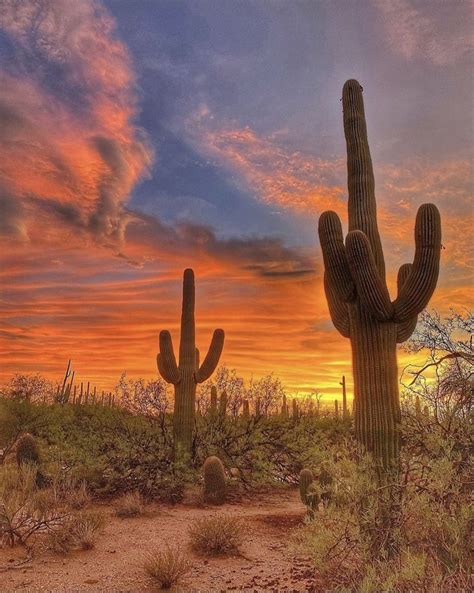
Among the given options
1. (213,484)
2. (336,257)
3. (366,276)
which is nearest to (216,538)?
(213,484)

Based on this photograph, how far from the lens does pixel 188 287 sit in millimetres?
15609

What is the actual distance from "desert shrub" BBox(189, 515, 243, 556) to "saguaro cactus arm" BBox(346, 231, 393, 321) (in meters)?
3.98

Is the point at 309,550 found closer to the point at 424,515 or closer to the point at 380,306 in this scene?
the point at 424,515

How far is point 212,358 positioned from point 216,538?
23.8 ft

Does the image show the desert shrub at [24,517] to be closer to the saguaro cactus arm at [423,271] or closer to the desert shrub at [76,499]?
the desert shrub at [76,499]

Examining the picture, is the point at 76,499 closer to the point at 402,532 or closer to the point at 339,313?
the point at 339,313

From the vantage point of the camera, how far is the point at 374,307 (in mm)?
7914

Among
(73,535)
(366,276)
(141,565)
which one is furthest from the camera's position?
(73,535)

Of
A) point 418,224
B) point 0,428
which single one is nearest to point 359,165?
point 418,224

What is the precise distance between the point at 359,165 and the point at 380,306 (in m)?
2.76

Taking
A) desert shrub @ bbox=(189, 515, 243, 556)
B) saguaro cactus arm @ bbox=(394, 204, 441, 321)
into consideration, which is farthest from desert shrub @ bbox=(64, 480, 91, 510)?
saguaro cactus arm @ bbox=(394, 204, 441, 321)

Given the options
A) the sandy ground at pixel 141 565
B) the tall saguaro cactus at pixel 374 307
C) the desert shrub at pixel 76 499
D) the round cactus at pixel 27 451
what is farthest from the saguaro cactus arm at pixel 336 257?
the round cactus at pixel 27 451

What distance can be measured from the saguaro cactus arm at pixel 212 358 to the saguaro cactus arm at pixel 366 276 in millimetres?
7646

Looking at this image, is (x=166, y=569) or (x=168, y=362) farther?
(x=168, y=362)
